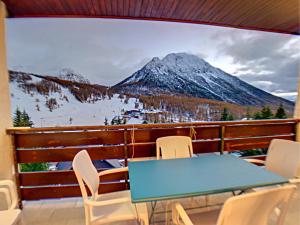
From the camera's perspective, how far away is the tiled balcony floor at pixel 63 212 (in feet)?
7.01

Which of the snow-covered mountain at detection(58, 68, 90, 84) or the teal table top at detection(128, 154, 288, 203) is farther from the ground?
the snow-covered mountain at detection(58, 68, 90, 84)

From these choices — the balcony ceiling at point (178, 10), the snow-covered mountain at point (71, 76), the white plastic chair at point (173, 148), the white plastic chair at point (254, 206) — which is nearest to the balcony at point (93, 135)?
the balcony ceiling at point (178, 10)

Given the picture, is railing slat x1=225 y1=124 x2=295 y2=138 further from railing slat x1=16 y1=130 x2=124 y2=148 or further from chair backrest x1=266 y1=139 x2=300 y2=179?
railing slat x1=16 y1=130 x2=124 y2=148

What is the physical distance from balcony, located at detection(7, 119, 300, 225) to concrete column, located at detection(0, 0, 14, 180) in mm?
80

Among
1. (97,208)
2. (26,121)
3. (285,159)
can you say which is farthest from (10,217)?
(285,159)

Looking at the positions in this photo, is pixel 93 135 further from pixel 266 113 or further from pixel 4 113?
pixel 266 113

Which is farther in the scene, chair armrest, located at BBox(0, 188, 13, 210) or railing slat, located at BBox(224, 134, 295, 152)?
railing slat, located at BBox(224, 134, 295, 152)

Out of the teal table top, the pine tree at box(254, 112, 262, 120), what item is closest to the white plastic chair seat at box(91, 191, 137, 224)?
the teal table top

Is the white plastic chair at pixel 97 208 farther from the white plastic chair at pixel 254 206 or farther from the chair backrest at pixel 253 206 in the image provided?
the chair backrest at pixel 253 206

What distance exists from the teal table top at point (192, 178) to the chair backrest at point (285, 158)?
361mm

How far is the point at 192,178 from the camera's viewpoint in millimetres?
1482

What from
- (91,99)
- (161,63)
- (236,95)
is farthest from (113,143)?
(236,95)

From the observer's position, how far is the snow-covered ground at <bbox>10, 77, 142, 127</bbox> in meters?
2.49

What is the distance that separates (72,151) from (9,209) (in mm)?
856
